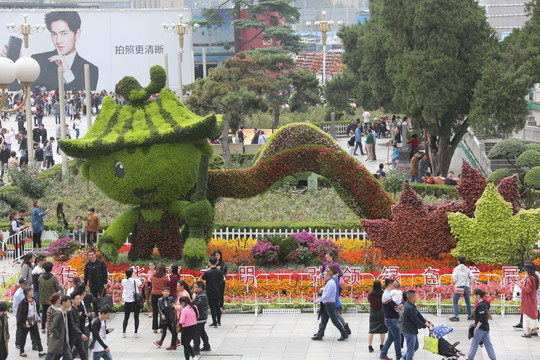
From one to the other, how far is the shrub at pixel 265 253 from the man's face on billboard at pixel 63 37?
4643cm

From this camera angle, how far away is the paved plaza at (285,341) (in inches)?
558

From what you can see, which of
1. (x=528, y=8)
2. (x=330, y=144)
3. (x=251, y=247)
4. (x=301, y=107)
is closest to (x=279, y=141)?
(x=330, y=144)

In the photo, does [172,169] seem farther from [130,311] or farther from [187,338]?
A: [187,338]

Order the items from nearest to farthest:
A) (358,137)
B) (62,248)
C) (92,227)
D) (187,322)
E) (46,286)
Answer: (187,322)
(46,286)
(62,248)
(92,227)
(358,137)

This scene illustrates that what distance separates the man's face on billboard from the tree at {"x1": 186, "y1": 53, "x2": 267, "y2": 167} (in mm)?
29169

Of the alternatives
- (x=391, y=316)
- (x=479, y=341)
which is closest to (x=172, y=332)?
(x=391, y=316)

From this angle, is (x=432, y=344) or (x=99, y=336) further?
(x=99, y=336)

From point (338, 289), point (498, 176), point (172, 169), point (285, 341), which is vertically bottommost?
point (285, 341)

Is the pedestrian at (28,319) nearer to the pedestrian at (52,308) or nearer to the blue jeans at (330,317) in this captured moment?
the pedestrian at (52,308)

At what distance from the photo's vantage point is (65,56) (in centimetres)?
6281

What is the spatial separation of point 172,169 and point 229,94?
50.4 ft

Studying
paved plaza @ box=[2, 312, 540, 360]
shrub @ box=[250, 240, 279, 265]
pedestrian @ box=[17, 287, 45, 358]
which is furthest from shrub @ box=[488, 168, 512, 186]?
pedestrian @ box=[17, 287, 45, 358]

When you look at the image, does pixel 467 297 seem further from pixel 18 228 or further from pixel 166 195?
pixel 18 228

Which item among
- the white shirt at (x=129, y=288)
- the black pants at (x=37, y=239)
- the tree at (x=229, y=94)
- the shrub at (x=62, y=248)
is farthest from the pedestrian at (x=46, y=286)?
the tree at (x=229, y=94)
